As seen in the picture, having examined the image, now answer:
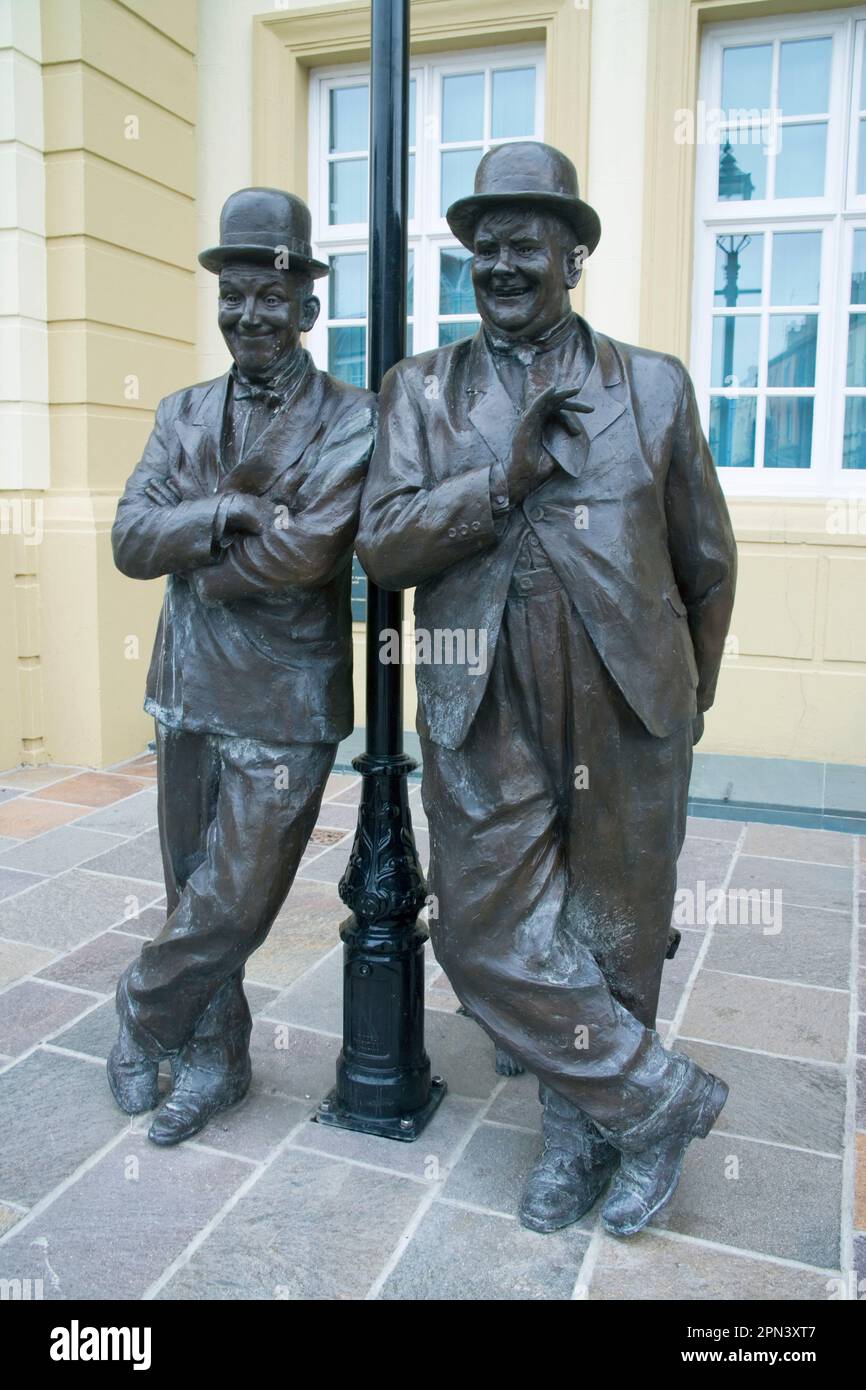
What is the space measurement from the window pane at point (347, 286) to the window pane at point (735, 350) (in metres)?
2.29

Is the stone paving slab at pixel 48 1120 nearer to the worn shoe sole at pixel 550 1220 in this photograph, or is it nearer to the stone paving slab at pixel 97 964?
the stone paving slab at pixel 97 964

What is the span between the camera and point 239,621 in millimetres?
3062

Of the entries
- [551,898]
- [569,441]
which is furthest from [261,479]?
[551,898]

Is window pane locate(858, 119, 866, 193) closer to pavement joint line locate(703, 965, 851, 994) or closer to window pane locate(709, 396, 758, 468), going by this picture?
window pane locate(709, 396, 758, 468)

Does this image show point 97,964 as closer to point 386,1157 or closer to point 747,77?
point 386,1157

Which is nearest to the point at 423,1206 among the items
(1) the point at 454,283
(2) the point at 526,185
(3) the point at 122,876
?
(2) the point at 526,185

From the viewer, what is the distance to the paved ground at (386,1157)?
2.67 metres

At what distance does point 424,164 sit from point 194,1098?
6.18 metres

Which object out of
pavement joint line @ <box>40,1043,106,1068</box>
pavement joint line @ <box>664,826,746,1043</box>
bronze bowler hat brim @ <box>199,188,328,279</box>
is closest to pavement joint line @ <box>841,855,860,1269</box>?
pavement joint line @ <box>664,826,746,1043</box>

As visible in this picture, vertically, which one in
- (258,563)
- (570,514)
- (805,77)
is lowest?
(258,563)

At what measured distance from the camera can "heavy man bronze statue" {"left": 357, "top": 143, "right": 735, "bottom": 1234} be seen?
2.66 meters

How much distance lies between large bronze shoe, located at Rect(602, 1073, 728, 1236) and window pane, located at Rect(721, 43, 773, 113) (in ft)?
19.6

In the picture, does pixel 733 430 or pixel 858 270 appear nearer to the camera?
pixel 858 270

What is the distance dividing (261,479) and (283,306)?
41cm
